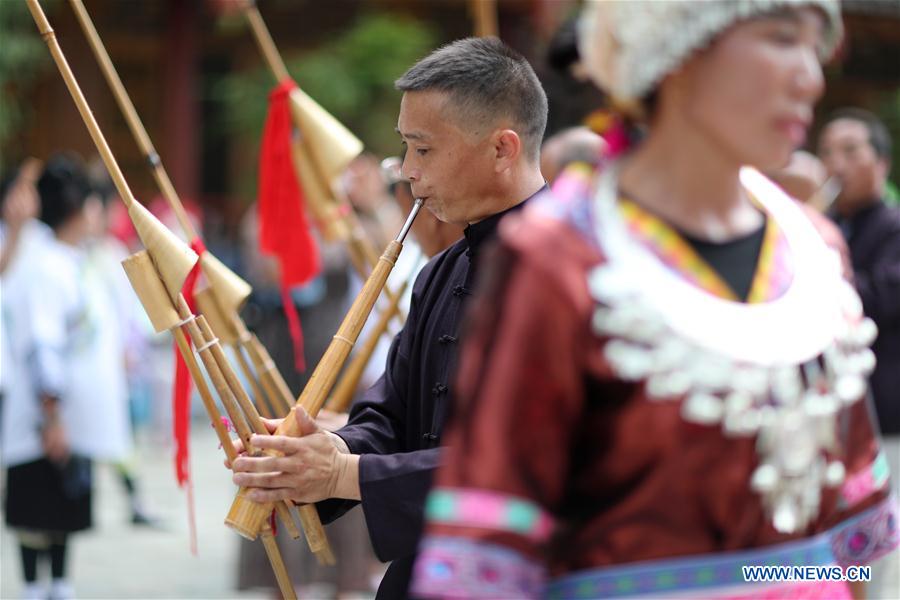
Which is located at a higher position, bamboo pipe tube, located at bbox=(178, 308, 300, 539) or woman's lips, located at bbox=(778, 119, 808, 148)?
woman's lips, located at bbox=(778, 119, 808, 148)

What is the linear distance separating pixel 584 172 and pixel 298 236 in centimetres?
246

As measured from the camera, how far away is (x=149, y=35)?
52.2 ft

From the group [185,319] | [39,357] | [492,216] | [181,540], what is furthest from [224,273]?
[181,540]

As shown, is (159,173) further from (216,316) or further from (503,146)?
(503,146)

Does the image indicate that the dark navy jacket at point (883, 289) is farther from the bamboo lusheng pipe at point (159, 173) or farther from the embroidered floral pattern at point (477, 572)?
the embroidered floral pattern at point (477, 572)

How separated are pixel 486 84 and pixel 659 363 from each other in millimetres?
1112

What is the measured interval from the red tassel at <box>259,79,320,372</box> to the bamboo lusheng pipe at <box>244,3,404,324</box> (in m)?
0.04

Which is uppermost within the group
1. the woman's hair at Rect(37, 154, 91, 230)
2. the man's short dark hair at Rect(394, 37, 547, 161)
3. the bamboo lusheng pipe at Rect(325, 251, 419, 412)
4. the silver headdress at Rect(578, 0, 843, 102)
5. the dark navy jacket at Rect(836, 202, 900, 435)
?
the silver headdress at Rect(578, 0, 843, 102)

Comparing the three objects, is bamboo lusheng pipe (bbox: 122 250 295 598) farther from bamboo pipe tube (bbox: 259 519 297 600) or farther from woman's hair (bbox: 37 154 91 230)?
woman's hair (bbox: 37 154 91 230)

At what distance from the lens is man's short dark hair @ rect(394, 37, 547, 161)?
8.29 feet

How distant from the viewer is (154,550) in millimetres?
6762

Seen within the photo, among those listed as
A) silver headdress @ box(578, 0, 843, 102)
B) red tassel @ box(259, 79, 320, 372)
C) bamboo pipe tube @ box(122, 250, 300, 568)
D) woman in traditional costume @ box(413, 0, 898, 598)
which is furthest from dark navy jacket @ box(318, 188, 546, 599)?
red tassel @ box(259, 79, 320, 372)

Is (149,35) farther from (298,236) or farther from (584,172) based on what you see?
(584,172)

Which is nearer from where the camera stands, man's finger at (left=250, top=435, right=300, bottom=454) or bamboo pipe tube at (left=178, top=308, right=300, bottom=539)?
man's finger at (left=250, top=435, right=300, bottom=454)
